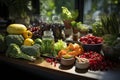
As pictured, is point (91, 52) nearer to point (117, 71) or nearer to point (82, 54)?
point (82, 54)

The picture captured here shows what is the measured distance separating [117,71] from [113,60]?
140 millimetres

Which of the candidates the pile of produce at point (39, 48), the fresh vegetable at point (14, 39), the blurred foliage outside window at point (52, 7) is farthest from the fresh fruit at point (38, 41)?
the blurred foliage outside window at point (52, 7)

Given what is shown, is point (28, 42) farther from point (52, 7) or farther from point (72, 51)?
point (52, 7)

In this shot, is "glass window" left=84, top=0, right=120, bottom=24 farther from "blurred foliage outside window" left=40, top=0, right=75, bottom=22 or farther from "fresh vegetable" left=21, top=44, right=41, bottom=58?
"fresh vegetable" left=21, top=44, right=41, bottom=58

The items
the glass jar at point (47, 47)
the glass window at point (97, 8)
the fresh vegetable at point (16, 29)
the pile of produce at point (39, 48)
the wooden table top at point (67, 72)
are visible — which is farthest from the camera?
the glass window at point (97, 8)

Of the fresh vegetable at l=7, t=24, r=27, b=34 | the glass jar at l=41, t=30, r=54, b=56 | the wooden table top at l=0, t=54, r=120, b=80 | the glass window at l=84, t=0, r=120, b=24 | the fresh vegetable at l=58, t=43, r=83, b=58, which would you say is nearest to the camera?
the wooden table top at l=0, t=54, r=120, b=80

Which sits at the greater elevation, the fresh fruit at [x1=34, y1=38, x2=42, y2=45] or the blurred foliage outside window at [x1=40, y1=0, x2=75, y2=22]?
the blurred foliage outside window at [x1=40, y1=0, x2=75, y2=22]

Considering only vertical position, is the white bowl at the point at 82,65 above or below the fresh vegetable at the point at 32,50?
below

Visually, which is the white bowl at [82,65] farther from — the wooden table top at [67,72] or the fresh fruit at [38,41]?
the fresh fruit at [38,41]

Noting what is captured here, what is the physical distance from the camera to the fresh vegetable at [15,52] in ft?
5.27

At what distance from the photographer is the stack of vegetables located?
1.62 m

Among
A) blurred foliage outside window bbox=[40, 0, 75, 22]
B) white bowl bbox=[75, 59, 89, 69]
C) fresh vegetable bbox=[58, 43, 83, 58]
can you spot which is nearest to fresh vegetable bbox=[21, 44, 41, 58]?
fresh vegetable bbox=[58, 43, 83, 58]

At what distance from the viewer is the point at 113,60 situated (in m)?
1.51

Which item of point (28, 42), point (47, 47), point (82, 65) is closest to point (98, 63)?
point (82, 65)
